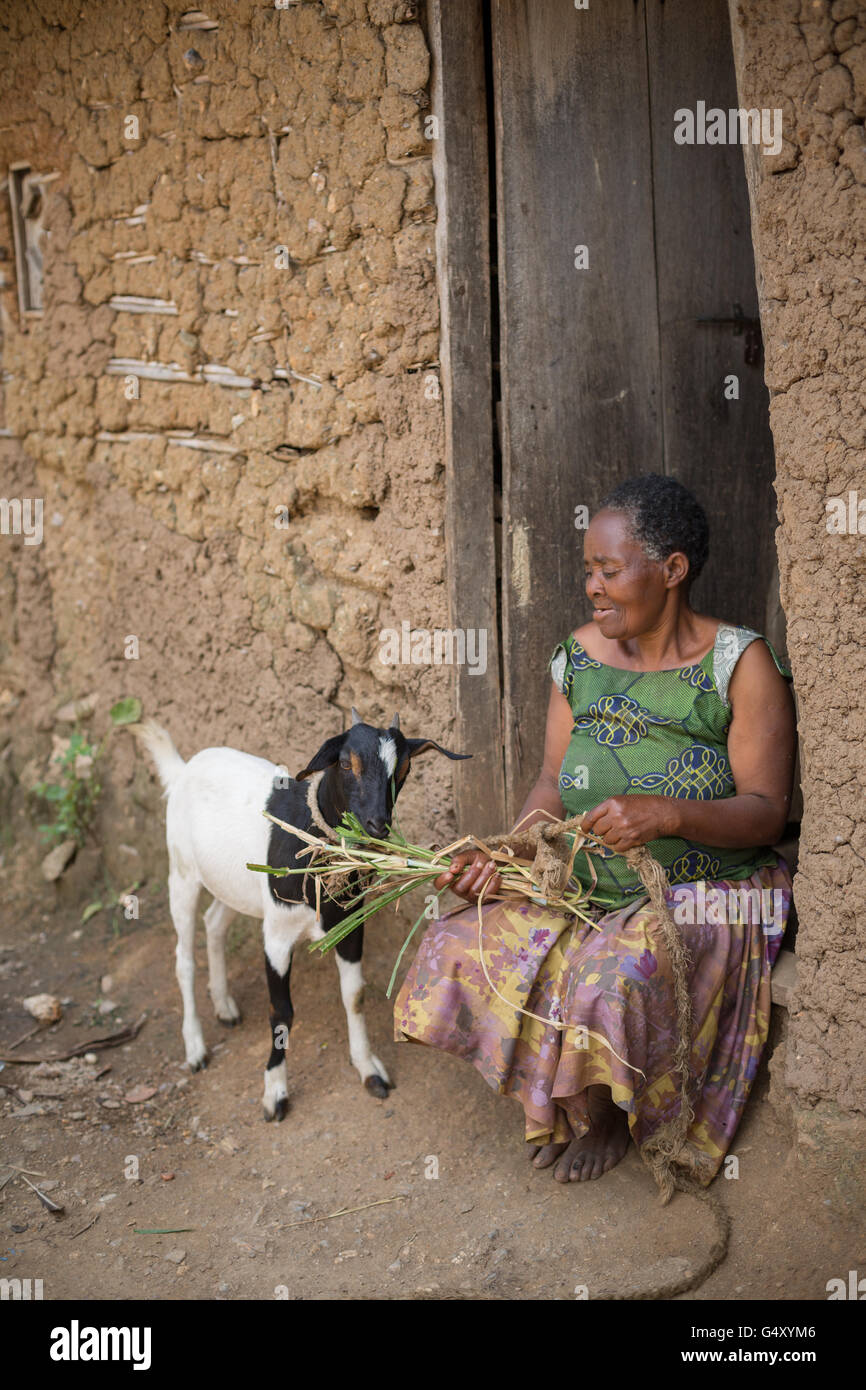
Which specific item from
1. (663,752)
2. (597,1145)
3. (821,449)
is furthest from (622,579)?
(597,1145)

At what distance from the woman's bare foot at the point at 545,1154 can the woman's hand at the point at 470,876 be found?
2.55 feet

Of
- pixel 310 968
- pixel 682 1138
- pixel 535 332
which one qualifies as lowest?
pixel 682 1138

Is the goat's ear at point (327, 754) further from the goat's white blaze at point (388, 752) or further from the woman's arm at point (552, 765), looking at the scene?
the woman's arm at point (552, 765)

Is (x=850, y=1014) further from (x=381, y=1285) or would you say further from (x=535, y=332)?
(x=535, y=332)

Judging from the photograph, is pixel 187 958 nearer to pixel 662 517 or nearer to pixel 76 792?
pixel 76 792

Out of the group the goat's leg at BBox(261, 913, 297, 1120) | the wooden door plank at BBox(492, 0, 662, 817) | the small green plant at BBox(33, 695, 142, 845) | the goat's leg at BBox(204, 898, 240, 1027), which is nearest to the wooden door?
the wooden door plank at BBox(492, 0, 662, 817)

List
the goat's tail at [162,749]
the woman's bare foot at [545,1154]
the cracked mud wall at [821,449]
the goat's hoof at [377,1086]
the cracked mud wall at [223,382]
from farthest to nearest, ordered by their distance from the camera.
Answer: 1. the goat's tail at [162,749]
2. the cracked mud wall at [223,382]
3. the goat's hoof at [377,1086]
4. the woman's bare foot at [545,1154]
5. the cracked mud wall at [821,449]

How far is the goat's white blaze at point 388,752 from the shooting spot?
3.45 meters

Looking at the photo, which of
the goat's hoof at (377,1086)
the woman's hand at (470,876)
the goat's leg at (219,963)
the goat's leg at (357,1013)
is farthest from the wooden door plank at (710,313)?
the goat's leg at (219,963)

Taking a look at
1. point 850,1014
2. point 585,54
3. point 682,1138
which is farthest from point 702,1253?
point 585,54

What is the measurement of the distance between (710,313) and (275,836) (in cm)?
240

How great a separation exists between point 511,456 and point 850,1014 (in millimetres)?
2062

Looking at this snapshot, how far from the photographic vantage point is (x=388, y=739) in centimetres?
347

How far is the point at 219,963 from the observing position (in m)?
4.51
